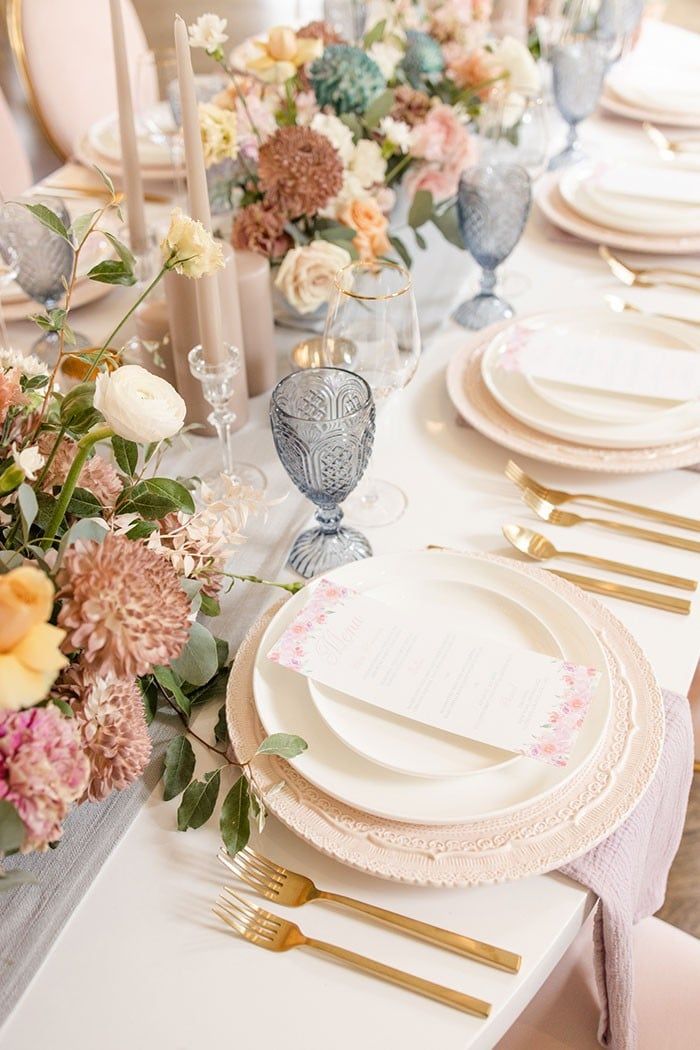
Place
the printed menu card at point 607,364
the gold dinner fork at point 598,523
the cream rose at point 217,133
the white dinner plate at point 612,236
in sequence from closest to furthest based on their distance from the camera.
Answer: the gold dinner fork at point 598,523
the printed menu card at point 607,364
the cream rose at point 217,133
the white dinner plate at point 612,236

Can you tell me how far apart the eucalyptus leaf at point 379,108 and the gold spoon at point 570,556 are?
25.6 inches

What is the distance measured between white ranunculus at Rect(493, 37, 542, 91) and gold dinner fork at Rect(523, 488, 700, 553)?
0.78m

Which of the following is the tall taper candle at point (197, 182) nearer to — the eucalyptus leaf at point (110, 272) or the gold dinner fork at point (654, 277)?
the eucalyptus leaf at point (110, 272)

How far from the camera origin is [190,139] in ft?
3.01

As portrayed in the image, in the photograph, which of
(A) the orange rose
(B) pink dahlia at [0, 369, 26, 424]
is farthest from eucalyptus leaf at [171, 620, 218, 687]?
(A) the orange rose

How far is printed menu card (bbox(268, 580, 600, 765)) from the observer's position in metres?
0.72

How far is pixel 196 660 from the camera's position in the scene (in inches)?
30.0

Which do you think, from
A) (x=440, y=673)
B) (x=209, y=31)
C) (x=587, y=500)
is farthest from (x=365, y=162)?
(x=440, y=673)

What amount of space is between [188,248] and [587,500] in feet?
1.69

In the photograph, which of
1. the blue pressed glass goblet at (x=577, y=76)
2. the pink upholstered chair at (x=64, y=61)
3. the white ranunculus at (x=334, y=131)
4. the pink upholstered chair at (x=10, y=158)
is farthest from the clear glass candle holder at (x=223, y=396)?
the pink upholstered chair at (x=64, y=61)

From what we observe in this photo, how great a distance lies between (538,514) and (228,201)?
2.06 feet

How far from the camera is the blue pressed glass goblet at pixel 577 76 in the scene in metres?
1.72

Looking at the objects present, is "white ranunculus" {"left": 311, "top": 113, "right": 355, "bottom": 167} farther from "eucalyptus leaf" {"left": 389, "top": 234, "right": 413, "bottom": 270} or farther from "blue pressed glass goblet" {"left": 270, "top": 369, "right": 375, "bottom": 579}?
"blue pressed glass goblet" {"left": 270, "top": 369, "right": 375, "bottom": 579}

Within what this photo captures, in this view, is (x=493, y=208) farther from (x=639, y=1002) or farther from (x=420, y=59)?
(x=639, y=1002)
